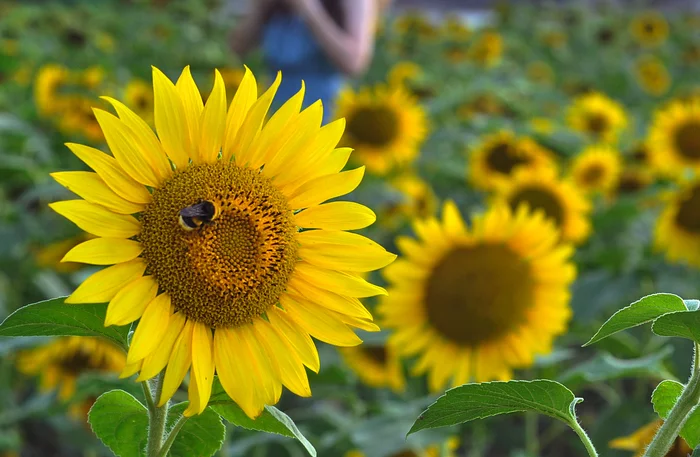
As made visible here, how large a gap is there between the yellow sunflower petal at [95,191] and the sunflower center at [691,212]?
1537mm

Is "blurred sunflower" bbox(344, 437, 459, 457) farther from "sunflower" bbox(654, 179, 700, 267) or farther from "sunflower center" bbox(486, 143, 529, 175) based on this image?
"sunflower center" bbox(486, 143, 529, 175)

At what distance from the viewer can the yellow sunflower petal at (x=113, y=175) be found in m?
0.59

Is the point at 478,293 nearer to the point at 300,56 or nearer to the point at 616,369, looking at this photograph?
the point at 616,369

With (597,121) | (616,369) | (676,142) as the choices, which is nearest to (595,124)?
(597,121)

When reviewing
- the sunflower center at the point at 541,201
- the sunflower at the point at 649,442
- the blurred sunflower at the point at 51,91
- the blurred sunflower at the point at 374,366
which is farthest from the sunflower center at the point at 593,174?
the sunflower at the point at 649,442

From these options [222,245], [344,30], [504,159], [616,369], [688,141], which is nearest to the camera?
[222,245]

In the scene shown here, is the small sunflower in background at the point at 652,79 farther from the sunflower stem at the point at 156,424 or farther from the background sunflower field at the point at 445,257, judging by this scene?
the sunflower stem at the point at 156,424

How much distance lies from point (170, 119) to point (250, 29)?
2.19 metres

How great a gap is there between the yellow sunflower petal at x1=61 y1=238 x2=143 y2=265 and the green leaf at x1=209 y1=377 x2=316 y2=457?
100 millimetres

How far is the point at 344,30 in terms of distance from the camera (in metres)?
2.62

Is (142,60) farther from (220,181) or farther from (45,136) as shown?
(220,181)

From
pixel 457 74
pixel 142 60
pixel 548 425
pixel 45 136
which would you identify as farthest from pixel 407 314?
pixel 457 74

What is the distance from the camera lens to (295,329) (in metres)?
0.62

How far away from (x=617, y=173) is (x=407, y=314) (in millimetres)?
1199
